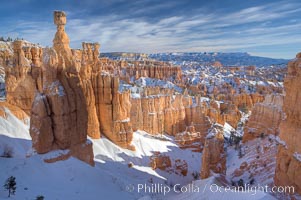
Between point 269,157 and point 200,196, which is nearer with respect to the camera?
point 200,196

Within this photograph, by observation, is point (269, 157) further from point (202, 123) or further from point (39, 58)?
point (39, 58)

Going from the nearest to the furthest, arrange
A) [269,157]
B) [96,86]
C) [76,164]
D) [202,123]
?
[76,164] < [269,157] < [96,86] < [202,123]

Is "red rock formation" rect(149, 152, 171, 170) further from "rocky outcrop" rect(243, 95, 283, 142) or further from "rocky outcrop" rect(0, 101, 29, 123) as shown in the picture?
"rocky outcrop" rect(243, 95, 283, 142)

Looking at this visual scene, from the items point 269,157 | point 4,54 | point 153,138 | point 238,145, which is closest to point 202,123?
point 238,145

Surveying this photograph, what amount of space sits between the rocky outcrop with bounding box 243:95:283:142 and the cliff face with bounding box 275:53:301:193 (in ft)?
64.4

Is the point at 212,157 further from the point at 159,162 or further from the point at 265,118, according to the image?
the point at 265,118

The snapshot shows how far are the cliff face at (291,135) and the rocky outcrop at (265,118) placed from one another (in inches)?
773

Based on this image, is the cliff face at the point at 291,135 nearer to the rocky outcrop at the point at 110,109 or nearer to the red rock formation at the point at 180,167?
the red rock formation at the point at 180,167

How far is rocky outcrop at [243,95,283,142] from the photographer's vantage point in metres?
41.0

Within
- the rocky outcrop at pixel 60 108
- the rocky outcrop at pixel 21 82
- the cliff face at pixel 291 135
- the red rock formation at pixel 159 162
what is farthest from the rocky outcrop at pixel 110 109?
the cliff face at pixel 291 135

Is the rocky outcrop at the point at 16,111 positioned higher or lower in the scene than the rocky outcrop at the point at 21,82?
lower

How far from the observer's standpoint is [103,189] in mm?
18969

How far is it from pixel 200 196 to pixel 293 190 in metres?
6.95

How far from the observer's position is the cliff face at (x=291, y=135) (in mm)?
19453
